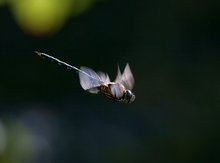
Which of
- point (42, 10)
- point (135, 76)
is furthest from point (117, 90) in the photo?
point (135, 76)

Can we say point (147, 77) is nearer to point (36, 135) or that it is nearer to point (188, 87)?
point (188, 87)

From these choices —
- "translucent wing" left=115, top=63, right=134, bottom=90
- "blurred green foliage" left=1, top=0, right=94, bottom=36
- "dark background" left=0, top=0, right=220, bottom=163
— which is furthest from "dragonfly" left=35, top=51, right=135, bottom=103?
"dark background" left=0, top=0, right=220, bottom=163

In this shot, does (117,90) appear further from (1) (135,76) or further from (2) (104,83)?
(1) (135,76)

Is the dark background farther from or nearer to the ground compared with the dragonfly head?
farther from the ground

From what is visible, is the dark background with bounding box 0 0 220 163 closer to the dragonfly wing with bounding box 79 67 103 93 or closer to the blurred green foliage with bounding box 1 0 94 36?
the blurred green foliage with bounding box 1 0 94 36

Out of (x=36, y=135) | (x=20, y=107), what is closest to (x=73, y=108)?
(x=20, y=107)

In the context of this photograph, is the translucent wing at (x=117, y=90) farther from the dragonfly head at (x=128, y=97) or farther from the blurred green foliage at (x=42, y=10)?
the blurred green foliage at (x=42, y=10)
